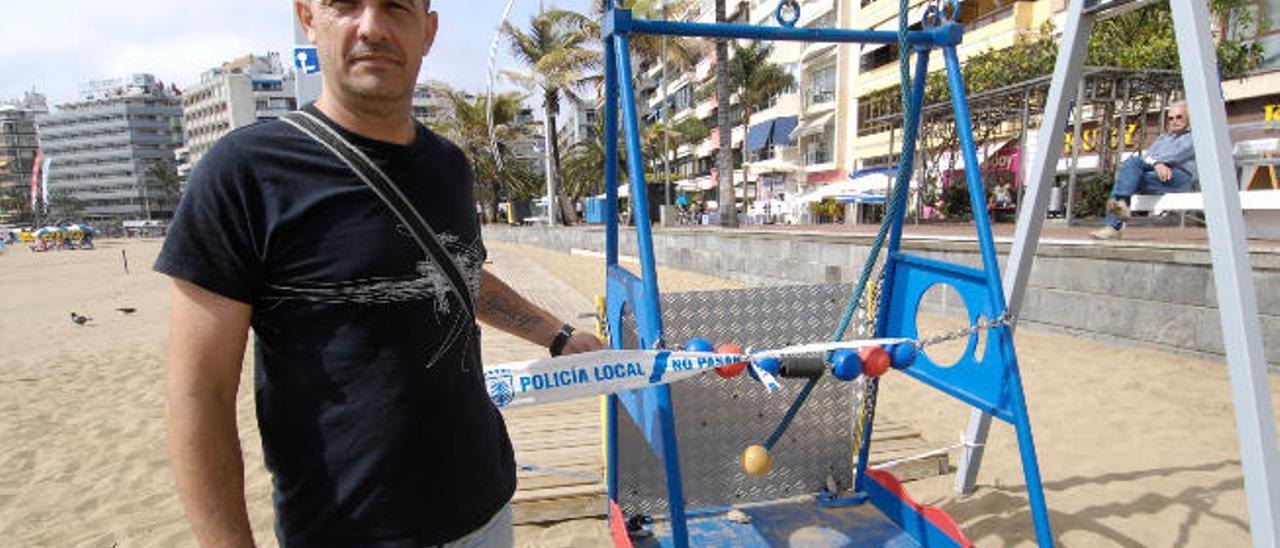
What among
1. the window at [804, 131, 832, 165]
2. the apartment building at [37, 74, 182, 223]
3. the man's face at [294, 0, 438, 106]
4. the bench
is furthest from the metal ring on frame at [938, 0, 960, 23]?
the apartment building at [37, 74, 182, 223]

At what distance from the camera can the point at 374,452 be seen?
4.15 ft

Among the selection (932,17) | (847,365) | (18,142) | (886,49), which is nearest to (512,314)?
(847,365)

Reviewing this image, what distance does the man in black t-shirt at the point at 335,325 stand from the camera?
1.11 m

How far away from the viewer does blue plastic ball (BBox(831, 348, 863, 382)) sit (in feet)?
6.78

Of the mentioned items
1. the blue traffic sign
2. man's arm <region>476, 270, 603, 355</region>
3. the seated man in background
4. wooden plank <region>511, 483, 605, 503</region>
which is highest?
the blue traffic sign

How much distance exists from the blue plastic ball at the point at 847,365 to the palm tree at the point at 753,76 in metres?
36.3

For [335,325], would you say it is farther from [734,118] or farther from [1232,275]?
[734,118]

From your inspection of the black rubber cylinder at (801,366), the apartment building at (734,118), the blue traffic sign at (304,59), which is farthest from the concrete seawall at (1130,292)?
the apartment building at (734,118)

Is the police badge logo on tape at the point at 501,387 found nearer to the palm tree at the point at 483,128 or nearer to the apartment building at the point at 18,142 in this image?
the palm tree at the point at 483,128

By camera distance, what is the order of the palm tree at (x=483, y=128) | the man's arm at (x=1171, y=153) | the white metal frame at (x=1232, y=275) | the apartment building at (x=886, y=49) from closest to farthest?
1. the white metal frame at (x=1232, y=275)
2. the man's arm at (x=1171, y=153)
3. the apartment building at (x=886, y=49)
4. the palm tree at (x=483, y=128)

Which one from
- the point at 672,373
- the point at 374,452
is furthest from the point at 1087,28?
the point at 374,452

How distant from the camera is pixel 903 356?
7.09ft

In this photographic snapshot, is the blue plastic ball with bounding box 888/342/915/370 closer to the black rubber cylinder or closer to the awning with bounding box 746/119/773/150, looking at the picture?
the black rubber cylinder

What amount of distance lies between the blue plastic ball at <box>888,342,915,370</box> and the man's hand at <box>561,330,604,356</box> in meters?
0.96
